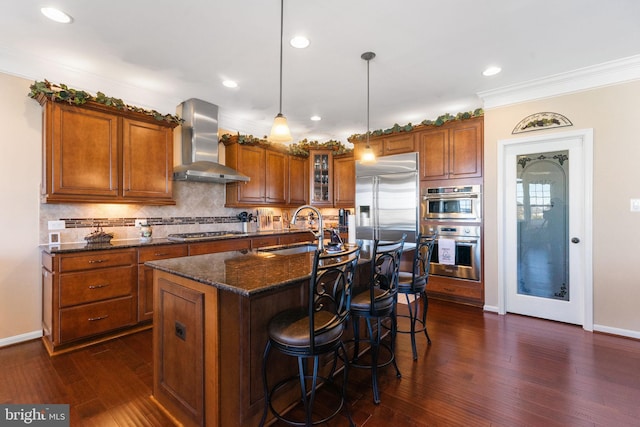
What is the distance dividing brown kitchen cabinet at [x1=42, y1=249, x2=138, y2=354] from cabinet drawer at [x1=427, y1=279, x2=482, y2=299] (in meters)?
3.78

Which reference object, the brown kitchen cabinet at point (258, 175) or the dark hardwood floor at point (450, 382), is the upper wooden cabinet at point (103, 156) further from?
the dark hardwood floor at point (450, 382)

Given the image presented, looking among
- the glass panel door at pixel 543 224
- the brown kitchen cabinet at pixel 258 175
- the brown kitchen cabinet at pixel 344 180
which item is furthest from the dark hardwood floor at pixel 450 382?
the brown kitchen cabinet at pixel 344 180

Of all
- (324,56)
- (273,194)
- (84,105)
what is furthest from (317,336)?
(273,194)

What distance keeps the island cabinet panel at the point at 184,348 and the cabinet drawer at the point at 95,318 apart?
4.45 ft

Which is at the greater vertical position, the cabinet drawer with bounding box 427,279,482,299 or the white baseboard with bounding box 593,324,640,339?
the cabinet drawer with bounding box 427,279,482,299

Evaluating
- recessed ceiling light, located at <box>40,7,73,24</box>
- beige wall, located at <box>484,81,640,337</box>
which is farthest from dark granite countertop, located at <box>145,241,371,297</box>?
beige wall, located at <box>484,81,640,337</box>

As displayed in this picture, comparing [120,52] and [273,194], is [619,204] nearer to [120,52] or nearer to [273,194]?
[273,194]

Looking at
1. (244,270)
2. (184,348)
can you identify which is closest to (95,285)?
(184,348)

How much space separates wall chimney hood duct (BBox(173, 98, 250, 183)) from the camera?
3.97m

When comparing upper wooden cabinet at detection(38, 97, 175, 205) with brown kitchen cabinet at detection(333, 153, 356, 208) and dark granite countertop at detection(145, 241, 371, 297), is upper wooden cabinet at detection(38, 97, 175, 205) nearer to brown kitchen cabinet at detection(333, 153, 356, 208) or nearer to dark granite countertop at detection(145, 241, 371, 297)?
dark granite countertop at detection(145, 241, 371, 297)

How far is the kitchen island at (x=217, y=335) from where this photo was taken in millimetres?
1536

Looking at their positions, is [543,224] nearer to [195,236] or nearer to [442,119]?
[442,119]

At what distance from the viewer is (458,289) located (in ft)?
13.3

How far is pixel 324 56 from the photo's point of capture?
9.54 ft
